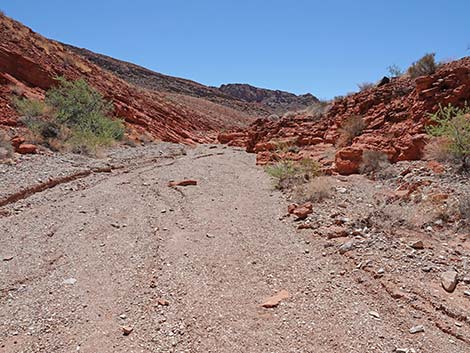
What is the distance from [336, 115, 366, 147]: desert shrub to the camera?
1237cm

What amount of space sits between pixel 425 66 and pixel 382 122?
253 centimetres

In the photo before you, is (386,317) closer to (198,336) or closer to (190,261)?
(198,336)

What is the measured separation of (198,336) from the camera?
10.9 feet

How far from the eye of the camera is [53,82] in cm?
1822

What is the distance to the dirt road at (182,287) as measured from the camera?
10.7 ft

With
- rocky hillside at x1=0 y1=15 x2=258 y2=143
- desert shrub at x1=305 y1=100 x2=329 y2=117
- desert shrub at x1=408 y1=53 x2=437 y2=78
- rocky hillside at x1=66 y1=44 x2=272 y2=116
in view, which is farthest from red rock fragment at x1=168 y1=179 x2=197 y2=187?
rocky hillside at x1=66 y1=44 x2=272 y2=116

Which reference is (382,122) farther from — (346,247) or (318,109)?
(346,247)

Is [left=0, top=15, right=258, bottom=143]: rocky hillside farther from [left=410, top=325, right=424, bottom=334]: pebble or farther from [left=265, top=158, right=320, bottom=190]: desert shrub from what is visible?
[left=410, top=325, right=424, bottom=334]: pebble

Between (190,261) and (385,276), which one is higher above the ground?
(385,276)

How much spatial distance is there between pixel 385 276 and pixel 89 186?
703 cm

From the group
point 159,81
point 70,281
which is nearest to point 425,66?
point 70,281

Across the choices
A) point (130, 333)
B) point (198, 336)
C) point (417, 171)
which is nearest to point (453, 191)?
point (417, 171)

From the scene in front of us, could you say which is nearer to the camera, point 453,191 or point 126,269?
point 126,269

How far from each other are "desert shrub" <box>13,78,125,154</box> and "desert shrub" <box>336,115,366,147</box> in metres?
8.43
